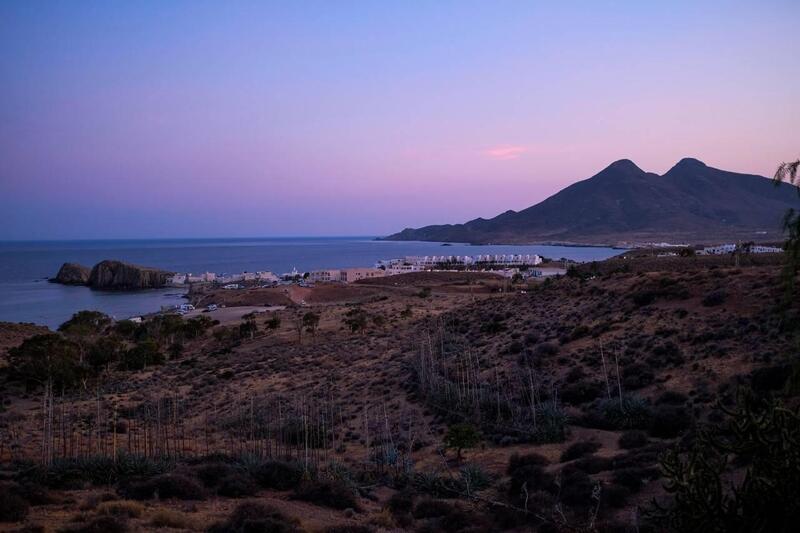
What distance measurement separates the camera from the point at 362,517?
907cm

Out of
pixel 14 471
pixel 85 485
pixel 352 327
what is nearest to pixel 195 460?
pixel 85 485

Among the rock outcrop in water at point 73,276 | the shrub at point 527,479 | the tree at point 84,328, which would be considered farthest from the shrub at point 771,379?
the rock outcrop in water at point 73,276

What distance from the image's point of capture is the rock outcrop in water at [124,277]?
105831mm

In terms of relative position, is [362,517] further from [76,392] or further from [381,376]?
[76,392]

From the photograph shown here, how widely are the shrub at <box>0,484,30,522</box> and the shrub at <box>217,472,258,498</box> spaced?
9.66 feet

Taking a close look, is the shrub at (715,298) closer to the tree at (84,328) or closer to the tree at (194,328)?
the tree at (84,328)

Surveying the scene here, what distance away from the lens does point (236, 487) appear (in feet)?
32.8

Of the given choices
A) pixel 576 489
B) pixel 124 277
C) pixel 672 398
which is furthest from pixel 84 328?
pixel 124 277

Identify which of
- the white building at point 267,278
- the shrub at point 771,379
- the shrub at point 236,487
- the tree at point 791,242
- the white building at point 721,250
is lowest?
the white building at point 267,278

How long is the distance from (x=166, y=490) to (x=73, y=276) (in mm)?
116474

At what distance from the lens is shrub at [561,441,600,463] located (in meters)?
11.6

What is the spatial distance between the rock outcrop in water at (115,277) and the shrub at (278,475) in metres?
104

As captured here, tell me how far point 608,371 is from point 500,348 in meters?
6.54

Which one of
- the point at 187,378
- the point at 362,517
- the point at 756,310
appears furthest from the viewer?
the point at 187,378
